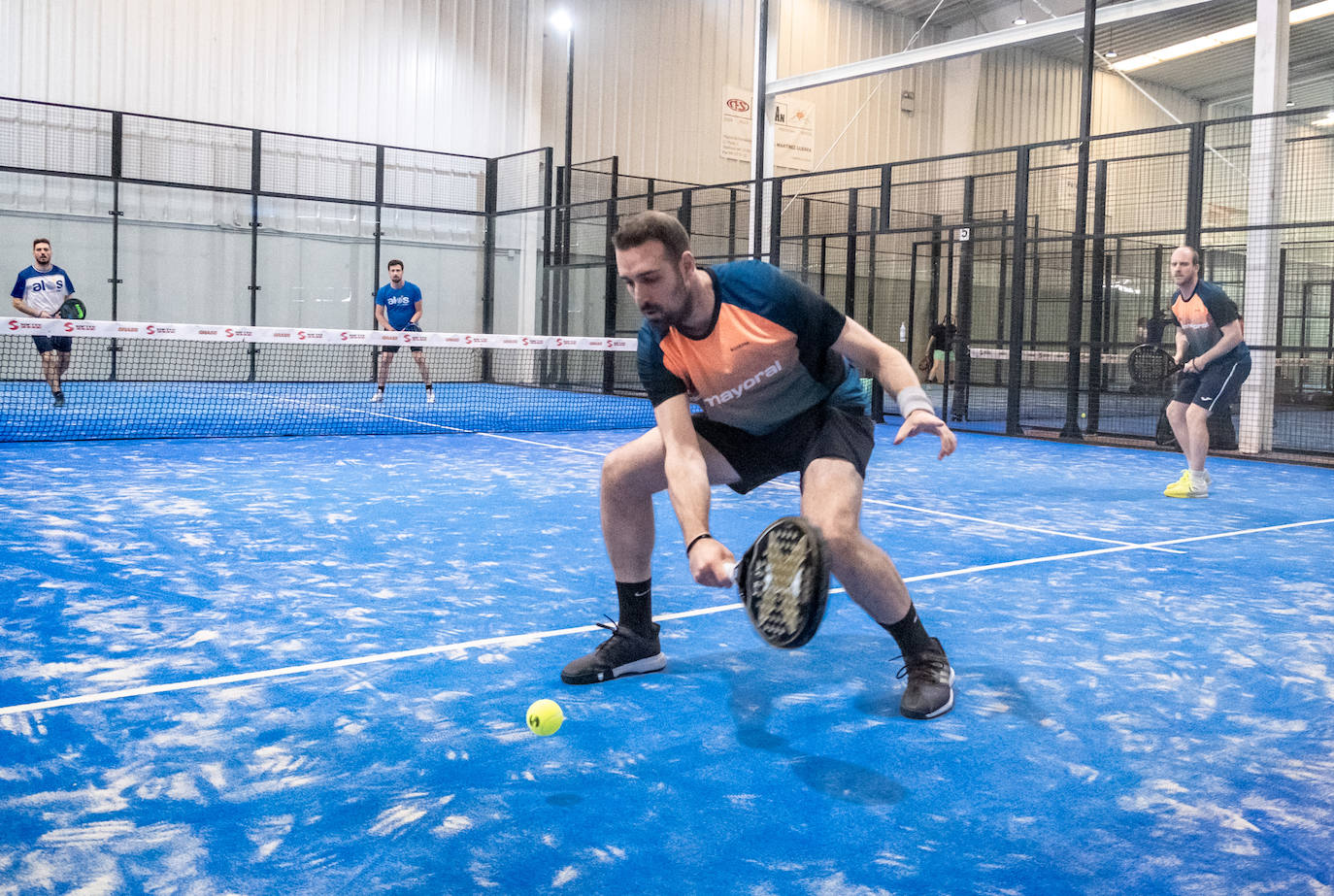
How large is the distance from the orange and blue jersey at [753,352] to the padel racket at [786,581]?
72 cm

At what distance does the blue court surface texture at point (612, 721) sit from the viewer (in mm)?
2162

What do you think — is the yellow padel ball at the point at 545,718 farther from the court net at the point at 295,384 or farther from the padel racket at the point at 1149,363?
the padel racket at the point at 1149,363

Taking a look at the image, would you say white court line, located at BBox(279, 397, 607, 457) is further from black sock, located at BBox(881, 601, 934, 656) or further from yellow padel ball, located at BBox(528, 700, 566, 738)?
yellow padel ball, located at BBox(528, 700, 566, 738)

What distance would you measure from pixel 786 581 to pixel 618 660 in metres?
1.05

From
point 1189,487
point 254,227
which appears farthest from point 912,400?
point 254,227

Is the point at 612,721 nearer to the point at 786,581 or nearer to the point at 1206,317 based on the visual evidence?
the point at 786,581

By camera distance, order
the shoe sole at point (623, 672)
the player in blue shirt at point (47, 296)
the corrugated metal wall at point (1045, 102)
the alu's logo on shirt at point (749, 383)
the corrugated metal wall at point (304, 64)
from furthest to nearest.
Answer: the corrugated metal wall at point (1045, 102)
the corrugated metal wall at point (304, 64)
the player in blue shirt at point (47, 296)
the shoe sole at point (623, 672)
the alu's logo on shirt at point (749, 383)

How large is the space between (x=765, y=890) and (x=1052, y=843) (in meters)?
0.62

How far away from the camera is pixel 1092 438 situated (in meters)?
12.0

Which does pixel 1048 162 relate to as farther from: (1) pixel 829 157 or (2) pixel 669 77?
(2) pixel 669 77

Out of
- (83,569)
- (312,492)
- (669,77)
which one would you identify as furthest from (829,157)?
(83,569)

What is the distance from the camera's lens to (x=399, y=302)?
14391 millimetres

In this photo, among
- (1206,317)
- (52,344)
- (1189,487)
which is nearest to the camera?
(1189,487)

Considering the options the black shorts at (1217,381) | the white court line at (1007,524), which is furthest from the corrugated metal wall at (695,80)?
the white court line at (1007,524)
